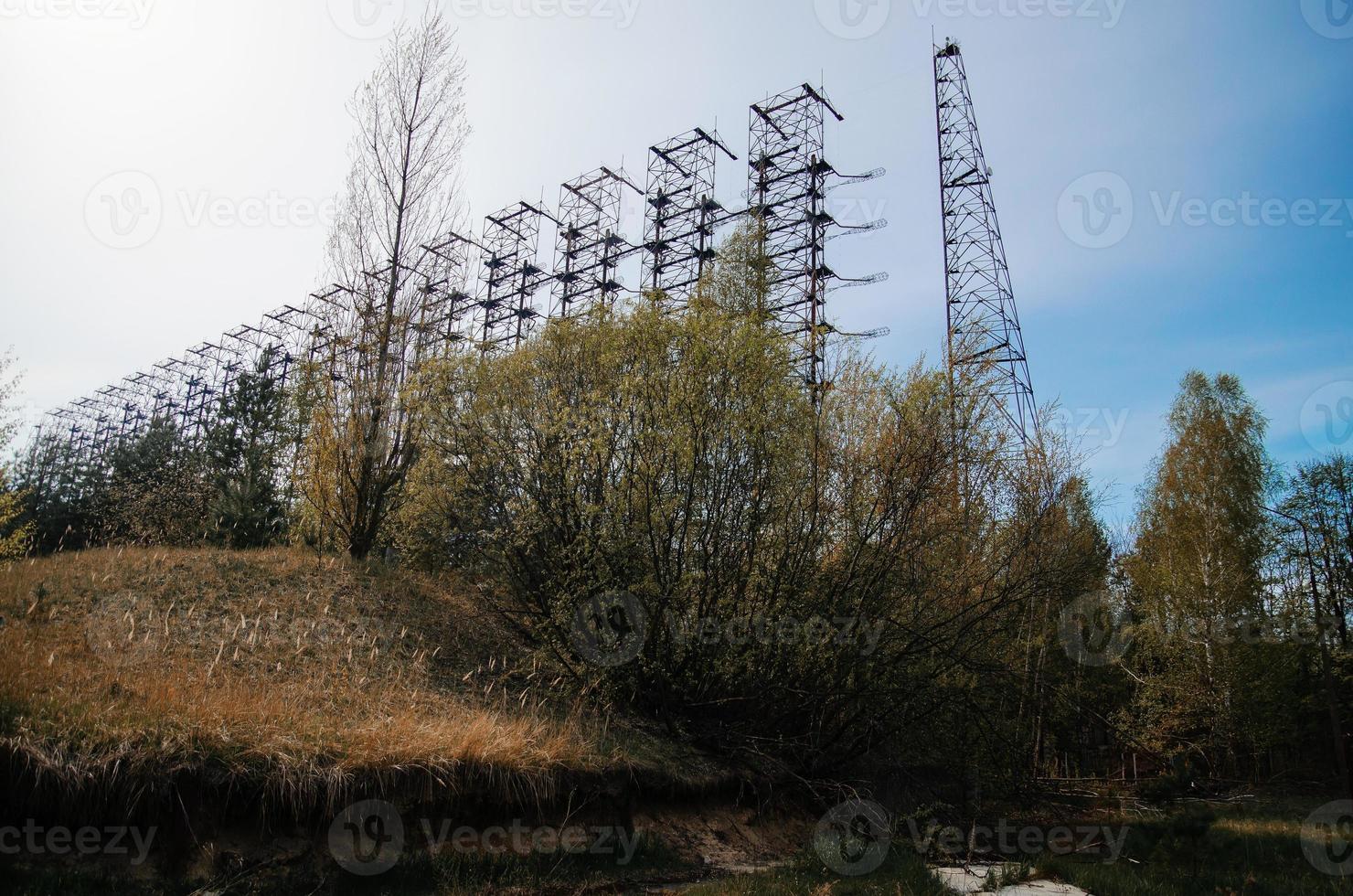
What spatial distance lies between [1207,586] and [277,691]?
22.0 metres

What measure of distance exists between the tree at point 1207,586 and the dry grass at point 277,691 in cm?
1594

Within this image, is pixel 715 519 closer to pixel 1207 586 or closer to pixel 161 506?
pixel 161 506

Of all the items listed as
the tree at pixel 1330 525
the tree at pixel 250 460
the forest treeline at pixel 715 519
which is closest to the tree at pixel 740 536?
the forest treeline at pixel 715 519

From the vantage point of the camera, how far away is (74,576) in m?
10.1

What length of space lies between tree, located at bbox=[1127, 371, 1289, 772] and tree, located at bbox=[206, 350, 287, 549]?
66.6ft

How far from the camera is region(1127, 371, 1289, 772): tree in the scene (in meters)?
19.8

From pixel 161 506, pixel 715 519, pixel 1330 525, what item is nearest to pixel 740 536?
pixel 715 519

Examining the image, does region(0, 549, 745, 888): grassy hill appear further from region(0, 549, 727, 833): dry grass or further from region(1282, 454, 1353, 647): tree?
region(1282, 454, 1353, 647): tree

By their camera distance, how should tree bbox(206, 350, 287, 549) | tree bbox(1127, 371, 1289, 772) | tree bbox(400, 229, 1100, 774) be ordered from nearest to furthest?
1. tree bbox(400, 229, 1100, 774)
2. tree bbox(206, 350, 287, 549)
3. tree bbox(1127, 371, 1289, 772)

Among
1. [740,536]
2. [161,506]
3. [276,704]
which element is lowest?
[276,704]

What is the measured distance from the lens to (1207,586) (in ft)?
68.6

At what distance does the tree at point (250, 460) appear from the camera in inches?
657

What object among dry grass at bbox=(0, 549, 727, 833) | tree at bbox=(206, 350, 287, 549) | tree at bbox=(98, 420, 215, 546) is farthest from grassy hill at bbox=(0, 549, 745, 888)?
tree at bbox=(206, 350, 287, 549)

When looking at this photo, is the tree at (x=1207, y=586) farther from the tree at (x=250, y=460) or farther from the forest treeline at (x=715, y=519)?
the tree at (x=250, y=460)
